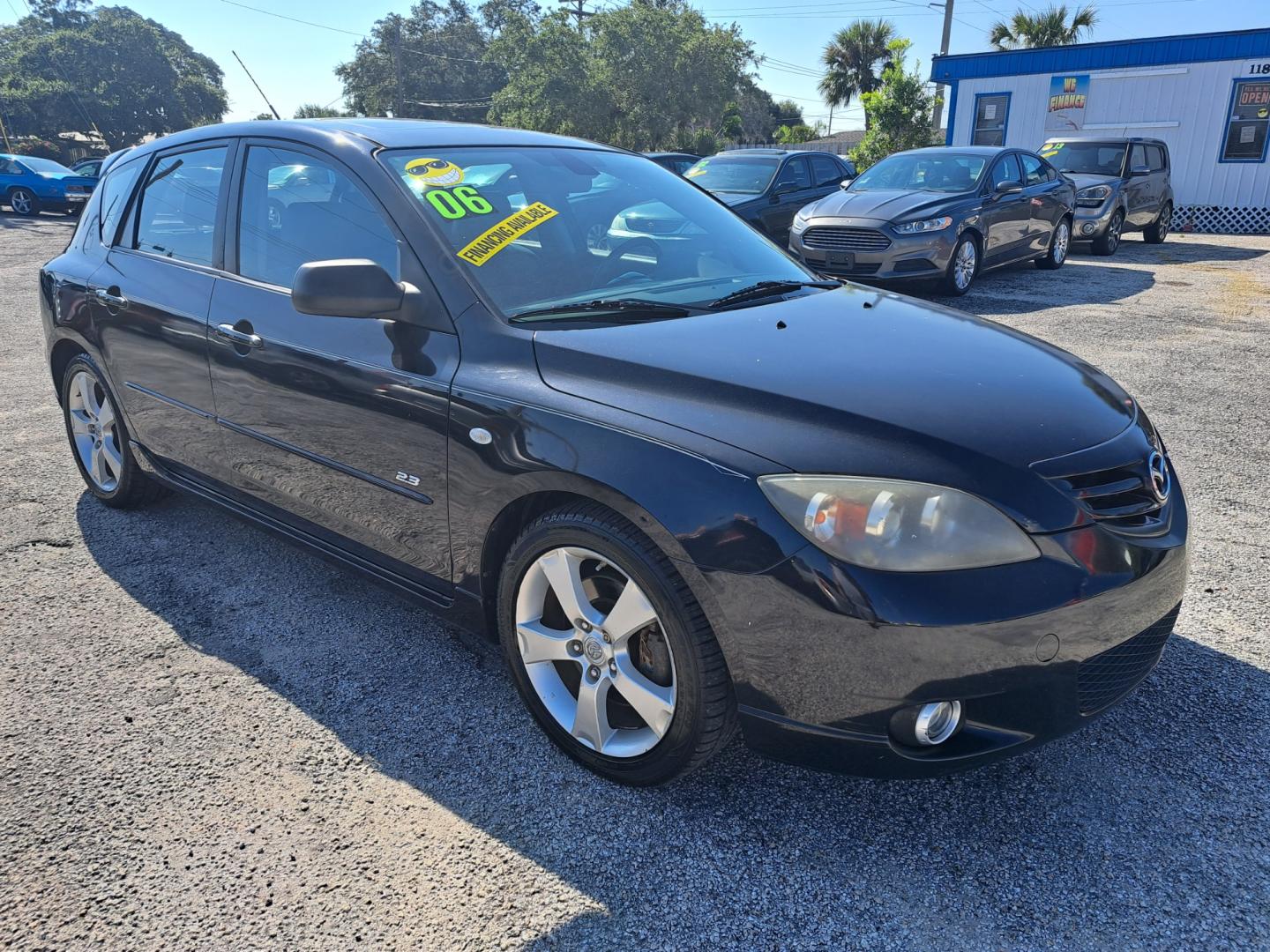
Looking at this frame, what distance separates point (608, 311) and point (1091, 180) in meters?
13.7

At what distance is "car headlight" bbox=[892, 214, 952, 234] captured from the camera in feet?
30.8

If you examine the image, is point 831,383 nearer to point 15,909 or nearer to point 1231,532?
point 15,909

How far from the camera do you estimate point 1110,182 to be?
542 inches

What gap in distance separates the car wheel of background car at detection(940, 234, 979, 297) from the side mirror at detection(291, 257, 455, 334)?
810 centimetres

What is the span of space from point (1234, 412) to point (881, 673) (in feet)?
16.4

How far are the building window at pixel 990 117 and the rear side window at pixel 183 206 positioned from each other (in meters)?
21.1

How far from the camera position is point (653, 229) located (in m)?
3.21

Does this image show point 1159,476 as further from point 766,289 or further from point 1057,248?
point 1057,248

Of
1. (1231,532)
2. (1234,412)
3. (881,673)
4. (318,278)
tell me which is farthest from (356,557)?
(1234,412)

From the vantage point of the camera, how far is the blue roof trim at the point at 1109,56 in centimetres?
1836

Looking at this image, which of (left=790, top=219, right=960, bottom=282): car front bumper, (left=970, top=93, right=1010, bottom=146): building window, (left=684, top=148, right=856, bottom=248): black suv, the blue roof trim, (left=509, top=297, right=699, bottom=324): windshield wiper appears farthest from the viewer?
(left=970, top=93, right=1010, bottom=146): building window

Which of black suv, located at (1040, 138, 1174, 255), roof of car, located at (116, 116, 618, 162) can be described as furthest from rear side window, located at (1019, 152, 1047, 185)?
roof of car, located at (116, 116, 618, 162)

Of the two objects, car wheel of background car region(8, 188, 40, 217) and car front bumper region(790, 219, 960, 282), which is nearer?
car front bumper region(790, 219, 960, 282)

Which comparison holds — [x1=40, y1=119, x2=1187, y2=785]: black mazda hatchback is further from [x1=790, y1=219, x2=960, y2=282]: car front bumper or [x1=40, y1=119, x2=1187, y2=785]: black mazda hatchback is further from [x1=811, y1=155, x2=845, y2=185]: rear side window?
[x1=811, y1=155, x2=845, y2=185]: rear side window
